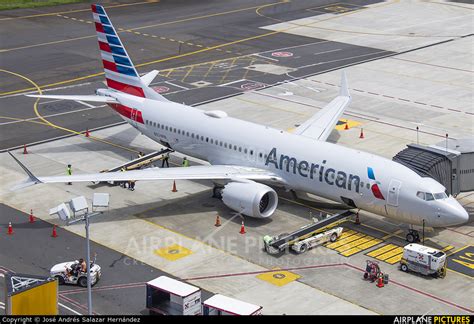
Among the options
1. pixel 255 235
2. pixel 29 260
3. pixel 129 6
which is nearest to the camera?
pixel 29 260

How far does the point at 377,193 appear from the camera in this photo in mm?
61438

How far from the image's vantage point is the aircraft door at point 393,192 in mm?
60594

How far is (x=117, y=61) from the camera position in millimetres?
79625

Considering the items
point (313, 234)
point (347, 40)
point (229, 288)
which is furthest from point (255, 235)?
point (347, 40)

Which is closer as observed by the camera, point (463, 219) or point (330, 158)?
point (463, 219)

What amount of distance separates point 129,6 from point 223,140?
250 feet

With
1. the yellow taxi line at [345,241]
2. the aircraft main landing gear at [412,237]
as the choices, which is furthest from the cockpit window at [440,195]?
the yellow taxi line at [345,241]

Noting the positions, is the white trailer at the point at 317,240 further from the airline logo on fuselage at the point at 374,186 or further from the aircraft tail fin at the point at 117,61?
the aircraft tail fin at the point at 117,61

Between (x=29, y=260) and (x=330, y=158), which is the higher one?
(x=330, y=158)

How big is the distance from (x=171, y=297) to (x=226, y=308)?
425 cm

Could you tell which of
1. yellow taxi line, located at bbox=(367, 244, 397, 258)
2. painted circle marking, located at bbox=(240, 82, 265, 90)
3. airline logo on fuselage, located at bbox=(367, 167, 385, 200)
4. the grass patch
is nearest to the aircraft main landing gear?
yellow taxi line, located at bbox=(367, 244, 397, 258)

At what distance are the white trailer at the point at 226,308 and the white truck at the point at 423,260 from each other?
13.1 metres

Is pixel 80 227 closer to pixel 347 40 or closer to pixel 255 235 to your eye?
pixel 255 235

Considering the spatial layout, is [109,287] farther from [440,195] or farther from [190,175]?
[440,195]
